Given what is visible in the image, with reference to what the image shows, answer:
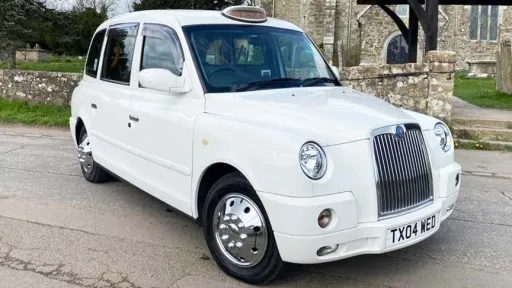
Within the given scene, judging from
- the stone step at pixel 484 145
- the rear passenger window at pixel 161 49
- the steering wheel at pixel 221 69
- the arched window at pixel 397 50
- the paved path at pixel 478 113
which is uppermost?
the arched window at pixel 397 50

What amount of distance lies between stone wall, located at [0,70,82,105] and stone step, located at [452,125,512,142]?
8607 millimetres

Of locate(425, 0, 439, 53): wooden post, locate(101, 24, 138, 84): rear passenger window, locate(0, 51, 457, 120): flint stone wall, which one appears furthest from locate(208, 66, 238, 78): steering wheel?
locate(425, 0, 439, 53): wooden post

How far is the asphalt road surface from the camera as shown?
12.7 ft

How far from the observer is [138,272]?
398 cm

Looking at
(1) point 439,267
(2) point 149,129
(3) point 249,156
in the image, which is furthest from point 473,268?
(2) point 149,129

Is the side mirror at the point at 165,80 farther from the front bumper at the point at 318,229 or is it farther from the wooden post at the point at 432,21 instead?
the wooden post at the point at 432,21

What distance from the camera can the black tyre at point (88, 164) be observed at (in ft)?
21.4

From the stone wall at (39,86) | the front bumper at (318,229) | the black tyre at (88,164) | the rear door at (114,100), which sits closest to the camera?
the front bumper at (318,229)

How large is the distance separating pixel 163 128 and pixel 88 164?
8.55ft

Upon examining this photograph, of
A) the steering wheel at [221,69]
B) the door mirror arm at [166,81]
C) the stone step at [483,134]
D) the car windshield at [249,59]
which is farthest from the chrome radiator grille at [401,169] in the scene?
the stone step at [483,134]

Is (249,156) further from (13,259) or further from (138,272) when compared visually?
(13,259)

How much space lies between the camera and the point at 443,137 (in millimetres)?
4285

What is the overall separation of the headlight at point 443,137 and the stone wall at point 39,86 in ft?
32.4

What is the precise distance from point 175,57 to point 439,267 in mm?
2866
